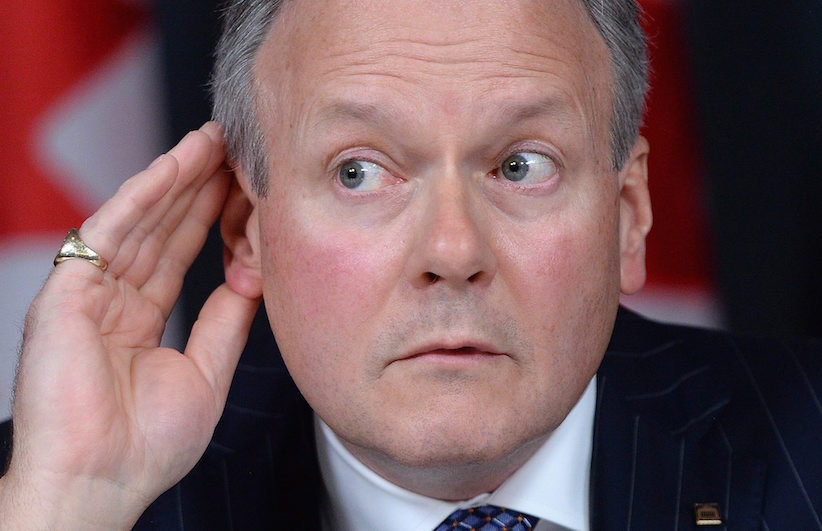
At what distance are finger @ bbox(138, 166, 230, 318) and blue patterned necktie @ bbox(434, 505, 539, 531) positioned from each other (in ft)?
2.55

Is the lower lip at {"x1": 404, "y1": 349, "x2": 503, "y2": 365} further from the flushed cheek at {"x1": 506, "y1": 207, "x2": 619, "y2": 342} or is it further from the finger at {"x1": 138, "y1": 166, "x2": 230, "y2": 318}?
the finger at {"x1": 138, "y1": 166, "x2": 230, "y2": 318}

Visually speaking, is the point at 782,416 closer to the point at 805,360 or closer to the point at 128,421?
the point at 805,360

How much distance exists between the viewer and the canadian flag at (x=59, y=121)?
318cm

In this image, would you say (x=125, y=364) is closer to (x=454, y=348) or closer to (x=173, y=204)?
(x=173, y=204)

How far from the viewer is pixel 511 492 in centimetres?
252

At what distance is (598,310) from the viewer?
2.31 m

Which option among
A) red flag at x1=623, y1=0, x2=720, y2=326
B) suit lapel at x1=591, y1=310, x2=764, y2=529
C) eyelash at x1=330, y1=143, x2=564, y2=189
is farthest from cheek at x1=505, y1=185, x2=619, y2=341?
red flag at x1=623, y1=0, x2=720, y2=326

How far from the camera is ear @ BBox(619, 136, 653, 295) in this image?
258 centimetres

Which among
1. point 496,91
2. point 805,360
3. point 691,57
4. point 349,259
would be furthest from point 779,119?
point 349,259

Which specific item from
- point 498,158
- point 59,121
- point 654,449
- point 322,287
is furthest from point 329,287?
point 59,121

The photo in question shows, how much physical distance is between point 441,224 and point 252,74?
0.64 metres

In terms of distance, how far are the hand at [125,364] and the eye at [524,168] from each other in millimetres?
685

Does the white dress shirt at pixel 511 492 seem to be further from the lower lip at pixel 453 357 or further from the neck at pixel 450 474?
the lower lip at pixel 453 357

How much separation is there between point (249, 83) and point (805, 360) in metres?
1.55
